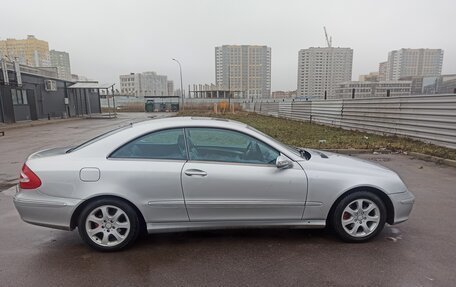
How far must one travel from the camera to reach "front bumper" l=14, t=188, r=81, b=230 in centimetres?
296

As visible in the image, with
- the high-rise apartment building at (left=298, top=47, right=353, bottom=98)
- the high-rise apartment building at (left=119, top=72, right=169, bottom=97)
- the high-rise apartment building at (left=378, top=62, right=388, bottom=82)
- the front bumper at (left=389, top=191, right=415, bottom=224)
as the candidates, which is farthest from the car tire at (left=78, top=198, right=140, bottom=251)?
the high-rise apartment building at (left=119, top=72, right=169, bottom=97)

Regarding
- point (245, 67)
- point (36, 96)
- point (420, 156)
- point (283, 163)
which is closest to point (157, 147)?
point (283, 163)

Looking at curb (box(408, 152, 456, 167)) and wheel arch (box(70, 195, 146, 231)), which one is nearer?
wheel arch (box(70, 195, 146, 231))

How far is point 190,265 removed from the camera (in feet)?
9.33

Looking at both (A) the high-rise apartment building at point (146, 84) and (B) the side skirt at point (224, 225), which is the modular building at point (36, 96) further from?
(A) the high-rise apartment building at point (146, 84)

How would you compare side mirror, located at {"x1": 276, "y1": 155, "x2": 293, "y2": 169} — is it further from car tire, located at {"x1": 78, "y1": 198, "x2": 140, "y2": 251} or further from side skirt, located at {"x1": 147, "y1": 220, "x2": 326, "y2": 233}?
car tire, located at {"x1": 78, "y1": 198, "x2": 140, "y2": 251}

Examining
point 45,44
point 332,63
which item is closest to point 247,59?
point 332,63

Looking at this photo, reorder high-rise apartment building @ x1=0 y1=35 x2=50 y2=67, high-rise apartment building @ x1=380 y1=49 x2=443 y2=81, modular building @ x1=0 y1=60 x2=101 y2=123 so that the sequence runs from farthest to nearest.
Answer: high-rise apartment building @ x1=0 y1=35 x2=50 y2=67, high-rise apartment building @ x1=380 y1=49 x2=443 y2=81, modular building @ x1=0 y1=60 x2=101 y2=123

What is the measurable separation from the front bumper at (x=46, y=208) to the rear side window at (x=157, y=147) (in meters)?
A: 0.71

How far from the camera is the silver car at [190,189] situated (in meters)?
2.98

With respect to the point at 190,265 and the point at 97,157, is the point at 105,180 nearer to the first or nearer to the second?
the point at 97,157

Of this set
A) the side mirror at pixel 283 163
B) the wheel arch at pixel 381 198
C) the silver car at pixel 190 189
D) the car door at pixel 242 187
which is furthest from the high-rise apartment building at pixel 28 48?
the wheel arch at pixel 381 198

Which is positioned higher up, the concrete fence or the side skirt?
the concrete fence

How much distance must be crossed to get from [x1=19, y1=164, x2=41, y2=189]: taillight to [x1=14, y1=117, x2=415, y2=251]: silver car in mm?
11
